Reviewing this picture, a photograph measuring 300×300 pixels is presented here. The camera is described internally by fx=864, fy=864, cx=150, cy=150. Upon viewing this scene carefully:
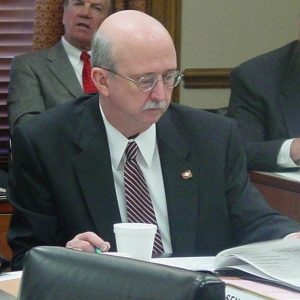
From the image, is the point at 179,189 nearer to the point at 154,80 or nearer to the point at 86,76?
the point at 154,80

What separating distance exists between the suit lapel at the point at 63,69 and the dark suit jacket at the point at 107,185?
4.92 ft

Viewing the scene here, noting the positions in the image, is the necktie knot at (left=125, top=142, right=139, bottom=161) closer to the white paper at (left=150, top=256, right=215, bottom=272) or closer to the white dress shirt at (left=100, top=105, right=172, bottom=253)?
the white dress shirt at (left=100, top=105, right=172, bottom=253)

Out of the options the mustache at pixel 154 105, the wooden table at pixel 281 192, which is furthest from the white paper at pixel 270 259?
the wooden table at pixel 281 192

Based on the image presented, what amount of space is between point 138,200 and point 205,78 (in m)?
2.49

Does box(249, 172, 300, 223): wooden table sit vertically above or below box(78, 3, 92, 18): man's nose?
below

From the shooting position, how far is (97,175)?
2311mm

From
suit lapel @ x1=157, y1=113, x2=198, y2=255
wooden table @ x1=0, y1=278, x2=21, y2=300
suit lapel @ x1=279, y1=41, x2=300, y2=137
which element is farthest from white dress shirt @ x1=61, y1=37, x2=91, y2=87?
wooden table @ x1=0, y1=278, x2=21, y2=300

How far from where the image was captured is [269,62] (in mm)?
3580

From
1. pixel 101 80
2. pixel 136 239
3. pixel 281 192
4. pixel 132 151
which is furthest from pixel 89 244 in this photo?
→ pixel 281 192

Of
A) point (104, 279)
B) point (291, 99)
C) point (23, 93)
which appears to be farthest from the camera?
point (23, 93)

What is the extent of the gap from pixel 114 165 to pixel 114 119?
0.13 meters

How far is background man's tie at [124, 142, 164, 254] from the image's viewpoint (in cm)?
228

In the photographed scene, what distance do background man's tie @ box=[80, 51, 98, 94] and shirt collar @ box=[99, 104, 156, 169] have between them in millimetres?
1631

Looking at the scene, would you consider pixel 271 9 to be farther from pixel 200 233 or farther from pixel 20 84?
pixel 200 233
